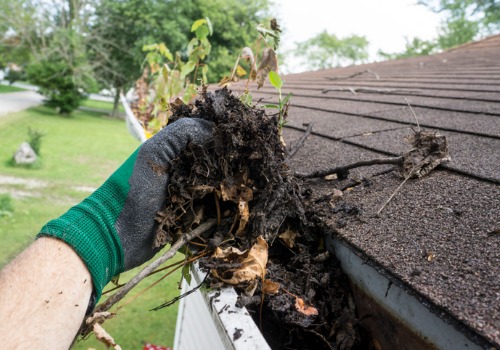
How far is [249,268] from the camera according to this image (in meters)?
1.00

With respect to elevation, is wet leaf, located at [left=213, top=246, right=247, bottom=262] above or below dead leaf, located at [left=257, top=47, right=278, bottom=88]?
below

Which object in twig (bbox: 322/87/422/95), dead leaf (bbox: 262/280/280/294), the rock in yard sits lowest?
the rock in yard

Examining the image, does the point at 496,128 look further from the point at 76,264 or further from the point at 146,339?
the point at 146,339

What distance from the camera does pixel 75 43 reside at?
23078 millimetres

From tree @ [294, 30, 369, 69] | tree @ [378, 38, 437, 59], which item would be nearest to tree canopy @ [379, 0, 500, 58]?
tree @ [378, 38, 437, 59]

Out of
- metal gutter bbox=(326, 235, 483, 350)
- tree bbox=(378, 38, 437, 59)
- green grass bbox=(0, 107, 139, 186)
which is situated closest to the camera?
metal gutter bbox=(326, 235, 483, 350)

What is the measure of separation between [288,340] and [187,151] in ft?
1.96

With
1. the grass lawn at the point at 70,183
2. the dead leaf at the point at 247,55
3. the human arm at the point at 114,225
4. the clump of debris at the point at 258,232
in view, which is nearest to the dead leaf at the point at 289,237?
the clump of debris at the point at 258,232

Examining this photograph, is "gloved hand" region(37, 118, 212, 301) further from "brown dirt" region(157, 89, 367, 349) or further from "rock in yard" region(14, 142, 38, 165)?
"rock in yard" region(14, 142, 38, 165)

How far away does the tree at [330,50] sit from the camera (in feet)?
151

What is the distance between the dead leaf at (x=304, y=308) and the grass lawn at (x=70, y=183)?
0.77 meters

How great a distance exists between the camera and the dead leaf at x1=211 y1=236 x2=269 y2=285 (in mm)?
992

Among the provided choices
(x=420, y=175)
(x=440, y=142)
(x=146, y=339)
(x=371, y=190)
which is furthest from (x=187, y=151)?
(x=146, y=339)

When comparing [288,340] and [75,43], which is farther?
[75,43]
